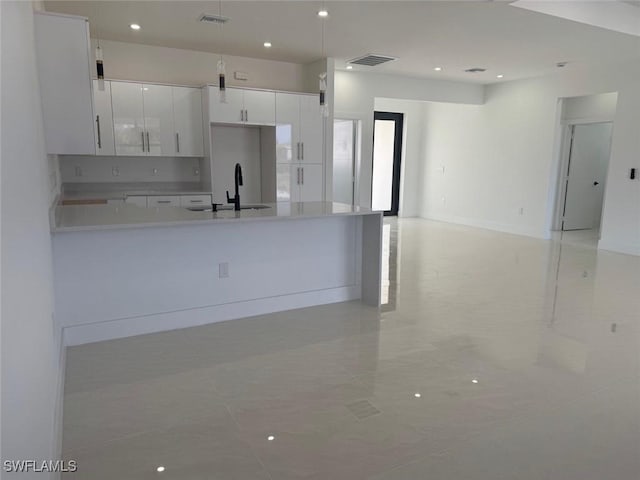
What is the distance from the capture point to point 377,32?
5.03 meters

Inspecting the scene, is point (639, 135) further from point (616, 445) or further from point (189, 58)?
point (189, 58)

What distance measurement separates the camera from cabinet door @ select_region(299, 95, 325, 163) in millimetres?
6492

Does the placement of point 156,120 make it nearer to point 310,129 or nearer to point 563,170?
point 310,129

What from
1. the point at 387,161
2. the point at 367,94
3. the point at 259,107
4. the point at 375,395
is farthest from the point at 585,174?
the point at 375,395

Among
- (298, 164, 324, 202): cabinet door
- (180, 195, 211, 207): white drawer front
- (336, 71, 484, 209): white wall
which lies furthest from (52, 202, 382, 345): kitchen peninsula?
(336, 71, 484, 209): white wall

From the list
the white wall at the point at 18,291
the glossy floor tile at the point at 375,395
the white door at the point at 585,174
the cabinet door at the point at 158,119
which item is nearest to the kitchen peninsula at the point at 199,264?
the glossy floor tile at the point at 375,395

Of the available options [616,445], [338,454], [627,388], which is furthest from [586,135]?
[338,454]

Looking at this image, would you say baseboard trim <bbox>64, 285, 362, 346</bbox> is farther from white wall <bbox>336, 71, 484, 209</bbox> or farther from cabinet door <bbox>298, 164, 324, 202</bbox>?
white wall <bbox>336, 71, 484, 209</bbox>

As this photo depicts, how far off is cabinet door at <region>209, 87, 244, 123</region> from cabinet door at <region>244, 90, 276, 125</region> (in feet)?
0.28

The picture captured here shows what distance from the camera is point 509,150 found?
335 inches

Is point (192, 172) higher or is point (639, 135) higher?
point (639, 135)

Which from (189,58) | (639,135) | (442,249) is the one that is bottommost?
(442,249)

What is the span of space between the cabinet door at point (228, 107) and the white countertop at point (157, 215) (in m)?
2.52

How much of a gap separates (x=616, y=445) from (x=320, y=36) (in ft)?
15.9
